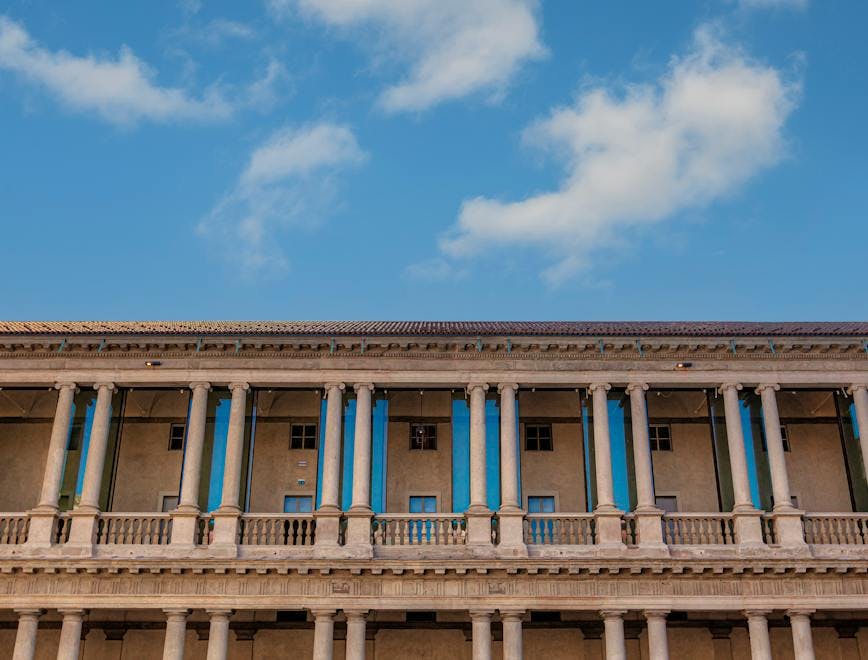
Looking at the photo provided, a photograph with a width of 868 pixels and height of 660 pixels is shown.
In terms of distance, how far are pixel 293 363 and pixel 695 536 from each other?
1070cm

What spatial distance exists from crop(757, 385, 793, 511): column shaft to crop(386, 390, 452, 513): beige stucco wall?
813cm

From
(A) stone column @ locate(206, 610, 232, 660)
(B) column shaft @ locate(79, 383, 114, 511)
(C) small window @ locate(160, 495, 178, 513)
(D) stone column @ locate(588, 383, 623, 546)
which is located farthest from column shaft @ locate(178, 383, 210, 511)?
(D) stone column @ locate(588, 383, 623, 546)

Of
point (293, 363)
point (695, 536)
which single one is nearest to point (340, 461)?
point (293, 363)

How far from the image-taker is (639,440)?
81.5 ft

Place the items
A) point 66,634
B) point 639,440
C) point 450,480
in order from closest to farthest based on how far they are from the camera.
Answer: point 66,634, point 639,440, point 450,480

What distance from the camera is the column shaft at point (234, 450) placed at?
24.5 m

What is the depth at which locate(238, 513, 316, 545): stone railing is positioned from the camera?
24.2m

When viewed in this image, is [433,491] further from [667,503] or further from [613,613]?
[667,503]

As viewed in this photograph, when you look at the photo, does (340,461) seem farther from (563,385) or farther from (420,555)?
(563,385)

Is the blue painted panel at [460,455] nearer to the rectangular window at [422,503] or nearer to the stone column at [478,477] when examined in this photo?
the stone column at [478,477]

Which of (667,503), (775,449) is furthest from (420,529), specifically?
(775,449)

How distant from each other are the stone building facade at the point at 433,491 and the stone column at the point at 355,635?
3.2 inches

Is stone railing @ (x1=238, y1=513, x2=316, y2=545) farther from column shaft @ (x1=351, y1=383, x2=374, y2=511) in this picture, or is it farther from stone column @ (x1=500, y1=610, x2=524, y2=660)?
stone column @ (x1=500, y1=610, x2=524, y2=660)

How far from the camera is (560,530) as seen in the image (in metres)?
24.2
